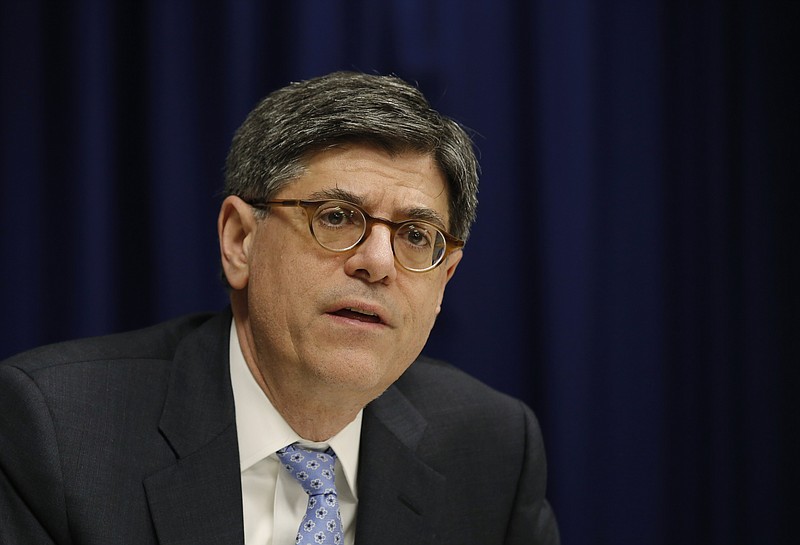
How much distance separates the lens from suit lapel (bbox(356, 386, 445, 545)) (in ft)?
5.82

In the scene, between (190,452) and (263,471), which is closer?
(190,452)

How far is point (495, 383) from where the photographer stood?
2461 mm

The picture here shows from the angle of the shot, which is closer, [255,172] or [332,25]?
[255,172]

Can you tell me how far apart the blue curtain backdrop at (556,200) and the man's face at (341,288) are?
0.72m

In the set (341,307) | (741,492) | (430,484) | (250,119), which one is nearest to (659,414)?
(741,492)

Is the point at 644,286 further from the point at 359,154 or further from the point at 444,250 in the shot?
the point at 359,154

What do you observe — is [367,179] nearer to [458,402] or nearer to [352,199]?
[352,199]

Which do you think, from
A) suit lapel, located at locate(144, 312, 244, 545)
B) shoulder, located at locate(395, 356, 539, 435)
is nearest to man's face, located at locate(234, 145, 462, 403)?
suit lapel, located at locate(144, 312, 244, 545)

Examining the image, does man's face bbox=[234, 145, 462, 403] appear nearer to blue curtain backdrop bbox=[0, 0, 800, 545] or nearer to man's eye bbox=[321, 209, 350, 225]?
man's eye bbox=[321, 209, 350, 225]

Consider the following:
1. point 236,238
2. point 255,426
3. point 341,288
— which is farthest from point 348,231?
point 255,426

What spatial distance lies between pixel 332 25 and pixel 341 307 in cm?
105

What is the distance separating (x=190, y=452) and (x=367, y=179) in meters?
0.59

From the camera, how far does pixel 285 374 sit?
1675 millimetres

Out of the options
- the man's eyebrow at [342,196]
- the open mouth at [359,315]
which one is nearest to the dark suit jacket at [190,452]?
the open mouth at [359,315]
